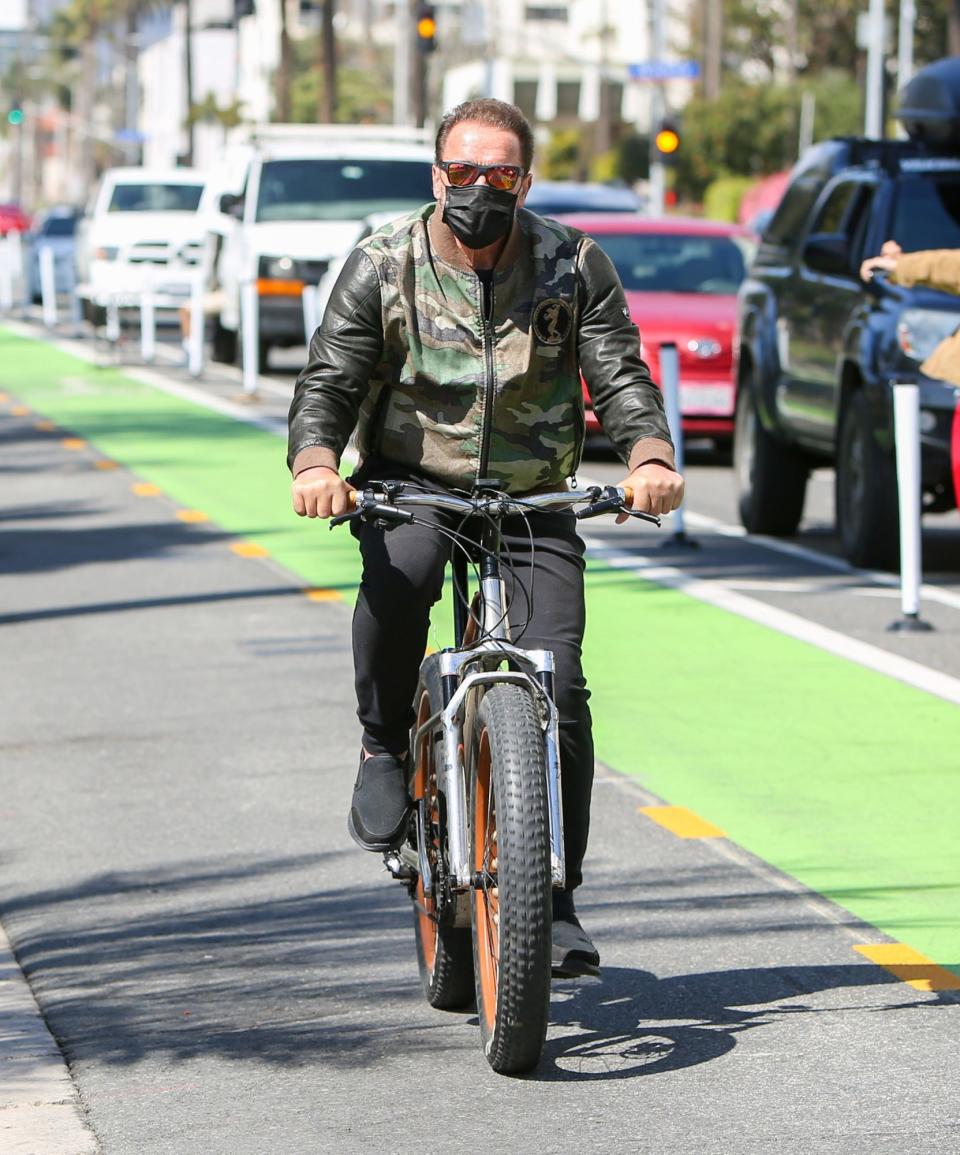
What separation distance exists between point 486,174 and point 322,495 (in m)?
0.74

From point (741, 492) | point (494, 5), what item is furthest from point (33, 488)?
point (494, 5)

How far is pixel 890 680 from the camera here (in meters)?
10.2

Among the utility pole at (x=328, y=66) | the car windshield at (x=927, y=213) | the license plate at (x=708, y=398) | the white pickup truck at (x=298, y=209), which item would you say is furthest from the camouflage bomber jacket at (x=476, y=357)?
the utility pole at (x=328, y=66)

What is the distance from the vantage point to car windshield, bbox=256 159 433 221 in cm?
2550

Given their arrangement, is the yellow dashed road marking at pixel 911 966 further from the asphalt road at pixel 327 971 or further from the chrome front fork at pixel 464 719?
the chrome front fork at pixel 464 719

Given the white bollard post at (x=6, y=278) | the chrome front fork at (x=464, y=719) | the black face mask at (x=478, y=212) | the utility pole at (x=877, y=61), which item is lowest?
the white bollard post at (x=6, y=278)

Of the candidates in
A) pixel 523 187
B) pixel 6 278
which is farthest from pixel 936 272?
pixel 6 278

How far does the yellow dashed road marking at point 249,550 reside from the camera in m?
13.7

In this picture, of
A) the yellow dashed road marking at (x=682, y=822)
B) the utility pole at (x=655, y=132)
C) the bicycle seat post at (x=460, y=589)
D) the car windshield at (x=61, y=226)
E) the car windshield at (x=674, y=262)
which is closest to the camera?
the bicycle seat post at (x=460, y=589)

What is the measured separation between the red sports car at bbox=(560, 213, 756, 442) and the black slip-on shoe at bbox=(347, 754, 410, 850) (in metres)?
11.4

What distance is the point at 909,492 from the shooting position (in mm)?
11211

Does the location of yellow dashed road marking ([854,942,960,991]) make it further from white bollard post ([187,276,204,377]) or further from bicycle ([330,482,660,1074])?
white bollard post ([187,276,204,377])

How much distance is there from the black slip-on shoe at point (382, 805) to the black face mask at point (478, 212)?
1124 millimetres

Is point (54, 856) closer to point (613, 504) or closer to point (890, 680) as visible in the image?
point (613, 504)
